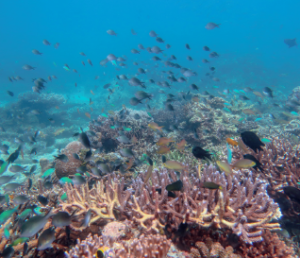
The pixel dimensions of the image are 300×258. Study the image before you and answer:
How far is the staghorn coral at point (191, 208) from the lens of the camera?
8.21ft

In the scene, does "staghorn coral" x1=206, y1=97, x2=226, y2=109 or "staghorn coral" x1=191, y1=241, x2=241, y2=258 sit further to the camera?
"staghorn coral" x1=206, y1=97, x2=226, y2=109

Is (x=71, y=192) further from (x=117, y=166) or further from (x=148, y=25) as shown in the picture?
(x=148, y=25)

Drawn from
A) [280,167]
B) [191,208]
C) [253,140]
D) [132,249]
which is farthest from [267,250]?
[280,167]

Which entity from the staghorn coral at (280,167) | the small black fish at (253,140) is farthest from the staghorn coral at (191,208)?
the staghorn coral at (280,167)

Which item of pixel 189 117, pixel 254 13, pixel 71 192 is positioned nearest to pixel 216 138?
pixel 189 117

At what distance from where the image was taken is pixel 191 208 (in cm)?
256

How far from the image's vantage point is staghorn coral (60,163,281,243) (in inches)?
98.5

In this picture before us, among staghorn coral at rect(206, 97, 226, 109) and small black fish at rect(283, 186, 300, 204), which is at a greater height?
small black fish at rect(283, 186, 300, 204)

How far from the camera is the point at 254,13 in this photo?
321 ft

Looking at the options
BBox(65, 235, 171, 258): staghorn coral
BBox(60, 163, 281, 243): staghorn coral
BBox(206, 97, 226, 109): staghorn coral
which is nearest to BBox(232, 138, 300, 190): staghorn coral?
BBox(60, 163, 281, 243): staghorn coral

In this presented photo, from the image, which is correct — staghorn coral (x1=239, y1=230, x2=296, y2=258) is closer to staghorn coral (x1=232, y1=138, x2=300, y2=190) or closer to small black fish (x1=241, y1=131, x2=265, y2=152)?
staghorn coral (x1=232, y1=138, x2=300, y2=190)

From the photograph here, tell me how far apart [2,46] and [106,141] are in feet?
439

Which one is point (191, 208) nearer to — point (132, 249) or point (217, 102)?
point (132, 249)

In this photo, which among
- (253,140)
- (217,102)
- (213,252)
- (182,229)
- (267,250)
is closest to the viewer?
(213,252)
